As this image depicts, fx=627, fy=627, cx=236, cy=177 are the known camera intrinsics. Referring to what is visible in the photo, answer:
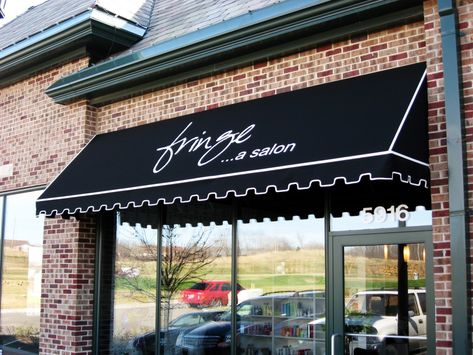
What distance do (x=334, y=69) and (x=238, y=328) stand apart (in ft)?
10.3

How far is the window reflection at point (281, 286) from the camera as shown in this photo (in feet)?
22.0

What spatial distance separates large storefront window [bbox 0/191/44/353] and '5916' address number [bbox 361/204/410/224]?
553cm

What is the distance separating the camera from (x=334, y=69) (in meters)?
6.64

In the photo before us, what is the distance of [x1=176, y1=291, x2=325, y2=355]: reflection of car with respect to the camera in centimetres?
670

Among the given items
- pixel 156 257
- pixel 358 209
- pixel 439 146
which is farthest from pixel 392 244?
pixel 156 257

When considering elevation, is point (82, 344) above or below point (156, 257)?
below

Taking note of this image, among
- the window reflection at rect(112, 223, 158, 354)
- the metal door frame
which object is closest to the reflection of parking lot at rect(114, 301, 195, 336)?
the window reflection at rect(112, 223, 158, 354)

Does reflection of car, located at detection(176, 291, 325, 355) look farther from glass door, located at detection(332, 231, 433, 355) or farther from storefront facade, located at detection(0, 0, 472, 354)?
glass door, located at detection(332, 231, 433, 355)

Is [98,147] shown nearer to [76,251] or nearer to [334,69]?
[76,251]

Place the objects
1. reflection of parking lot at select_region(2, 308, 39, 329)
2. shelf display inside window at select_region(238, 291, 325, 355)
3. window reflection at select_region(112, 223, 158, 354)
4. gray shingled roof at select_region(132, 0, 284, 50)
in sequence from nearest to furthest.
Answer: shelf display inside window at select_region(238, 291, 325, 355) < gray shingled roof at select_region(132, 0, 284, 50) < window reflection at select_region(112, 223, 158, 354) < reflection of parking lot at select_region(2, 308, 39, 329)

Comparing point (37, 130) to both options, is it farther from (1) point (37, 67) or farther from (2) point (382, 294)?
(2) point (382, 294)

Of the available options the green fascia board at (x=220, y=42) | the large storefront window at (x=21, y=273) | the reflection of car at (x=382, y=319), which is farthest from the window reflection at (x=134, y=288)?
the reflection of car at (x=382, y=319)

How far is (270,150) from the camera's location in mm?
6141

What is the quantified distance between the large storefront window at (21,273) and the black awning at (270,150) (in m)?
1.96
